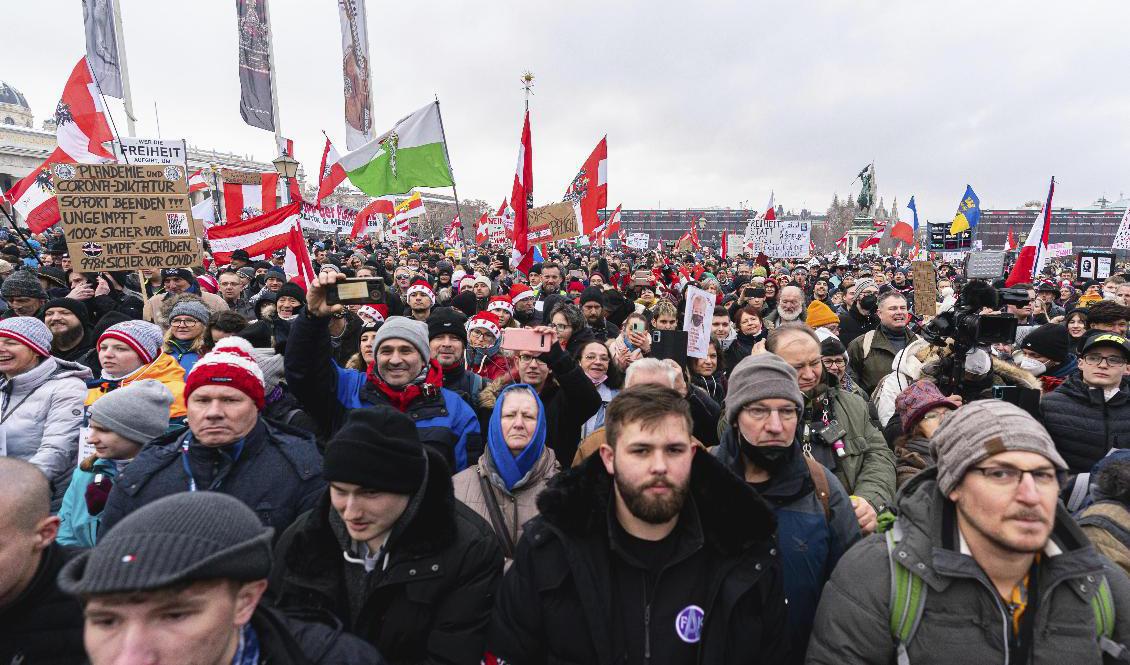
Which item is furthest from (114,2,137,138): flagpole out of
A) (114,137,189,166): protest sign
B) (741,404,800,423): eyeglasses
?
(741,404,800,423): eyeglasses

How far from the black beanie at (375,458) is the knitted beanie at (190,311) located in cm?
360

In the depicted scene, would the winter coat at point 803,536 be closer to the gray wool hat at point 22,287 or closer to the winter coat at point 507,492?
the winter coat at point 507,492

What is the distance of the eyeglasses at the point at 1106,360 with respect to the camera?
143 inches

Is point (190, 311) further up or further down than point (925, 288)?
further up

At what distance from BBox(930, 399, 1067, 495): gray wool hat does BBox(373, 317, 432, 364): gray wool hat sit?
108 inches

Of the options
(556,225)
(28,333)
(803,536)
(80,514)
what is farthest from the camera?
(556,225)

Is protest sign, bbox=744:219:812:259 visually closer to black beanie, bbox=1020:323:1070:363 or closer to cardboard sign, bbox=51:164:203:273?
black beanie, bbox=1020:323:1070:363

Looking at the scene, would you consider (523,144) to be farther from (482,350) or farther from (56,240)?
(56,240)

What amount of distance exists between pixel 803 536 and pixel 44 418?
4.31 metres

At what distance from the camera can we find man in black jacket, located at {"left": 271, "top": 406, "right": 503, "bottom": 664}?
2004 millimetres

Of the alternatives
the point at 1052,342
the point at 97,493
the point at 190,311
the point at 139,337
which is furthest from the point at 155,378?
the point at 1052,342

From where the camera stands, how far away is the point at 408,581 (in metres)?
2.01

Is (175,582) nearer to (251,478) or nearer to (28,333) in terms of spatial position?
(251,478)

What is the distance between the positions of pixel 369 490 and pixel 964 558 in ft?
6.49
